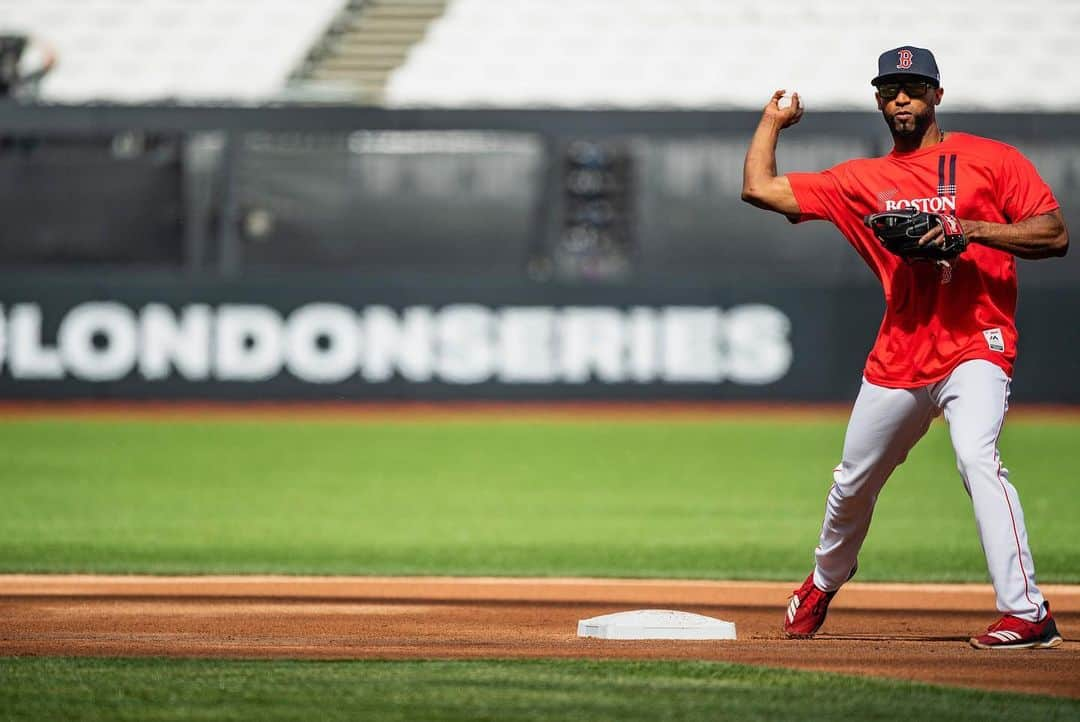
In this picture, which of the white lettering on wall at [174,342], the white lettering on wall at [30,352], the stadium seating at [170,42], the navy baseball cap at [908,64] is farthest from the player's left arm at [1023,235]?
the stadium seating at [170,42]

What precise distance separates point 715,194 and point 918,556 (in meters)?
9.89

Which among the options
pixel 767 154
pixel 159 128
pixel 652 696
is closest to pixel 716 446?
pixel 159 128

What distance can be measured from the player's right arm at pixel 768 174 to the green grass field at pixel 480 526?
1.52 metres

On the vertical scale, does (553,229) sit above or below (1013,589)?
above

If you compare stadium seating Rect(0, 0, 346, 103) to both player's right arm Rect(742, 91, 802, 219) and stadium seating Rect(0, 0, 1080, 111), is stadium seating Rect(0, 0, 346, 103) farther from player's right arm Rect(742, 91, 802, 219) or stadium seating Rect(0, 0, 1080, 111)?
player's right arm Rect(742, 91, 802, 219)

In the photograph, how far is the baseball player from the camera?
4.94 metres

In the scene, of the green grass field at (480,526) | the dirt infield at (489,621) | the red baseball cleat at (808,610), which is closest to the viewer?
the green grass field at (480,526)

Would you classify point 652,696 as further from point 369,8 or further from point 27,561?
point 369,8

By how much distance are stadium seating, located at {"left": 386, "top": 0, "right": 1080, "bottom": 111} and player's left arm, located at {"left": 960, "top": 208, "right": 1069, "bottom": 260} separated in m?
Answer: 16.5

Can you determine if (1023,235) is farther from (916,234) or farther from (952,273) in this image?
(916,234)

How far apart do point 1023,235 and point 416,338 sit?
12.8 meters

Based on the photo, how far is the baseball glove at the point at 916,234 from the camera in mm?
4809

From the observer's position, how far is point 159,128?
A: 18.2m

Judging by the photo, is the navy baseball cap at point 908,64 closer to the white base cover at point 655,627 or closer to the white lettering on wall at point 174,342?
the white base cover at point 655,627
